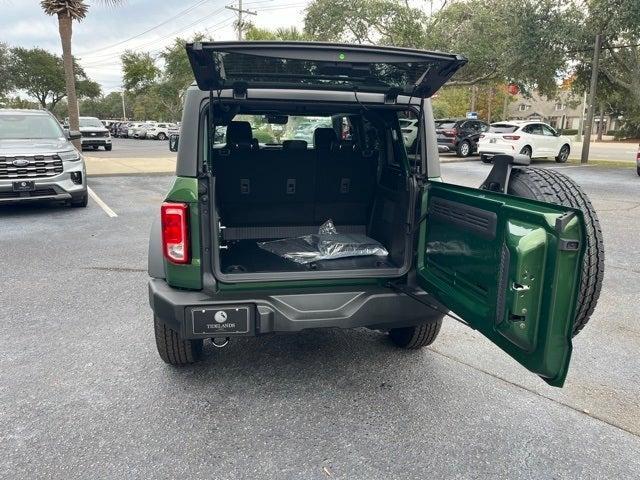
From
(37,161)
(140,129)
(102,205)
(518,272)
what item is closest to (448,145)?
(102,205)

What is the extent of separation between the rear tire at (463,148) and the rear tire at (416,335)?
18161 mm

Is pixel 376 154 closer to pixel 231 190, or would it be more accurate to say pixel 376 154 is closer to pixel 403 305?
pixel 231 190

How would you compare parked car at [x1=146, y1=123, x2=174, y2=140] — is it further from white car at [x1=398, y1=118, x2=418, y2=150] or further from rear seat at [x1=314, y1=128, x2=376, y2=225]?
white car at [x1=398, y1=118, x2=418, y2=150]

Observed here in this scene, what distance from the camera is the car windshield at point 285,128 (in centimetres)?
422

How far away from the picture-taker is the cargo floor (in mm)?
3287

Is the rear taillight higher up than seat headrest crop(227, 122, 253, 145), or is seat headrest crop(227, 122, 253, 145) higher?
seat headrest crop(227, 122, 253, 145)

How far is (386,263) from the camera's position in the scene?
334 centimetres

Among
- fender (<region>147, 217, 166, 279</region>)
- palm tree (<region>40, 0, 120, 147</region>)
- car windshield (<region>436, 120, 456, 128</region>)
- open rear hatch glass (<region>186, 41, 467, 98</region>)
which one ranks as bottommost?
fender (<region>147, 217, 166, 279</region>)

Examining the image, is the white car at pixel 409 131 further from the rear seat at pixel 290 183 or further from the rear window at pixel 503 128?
the rear window at pixel 503 128

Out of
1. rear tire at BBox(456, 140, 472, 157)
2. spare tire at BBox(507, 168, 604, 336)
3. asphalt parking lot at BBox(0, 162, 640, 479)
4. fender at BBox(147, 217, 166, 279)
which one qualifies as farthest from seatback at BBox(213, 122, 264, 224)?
A: rear tire at BBox(456, 140, 472, 157)

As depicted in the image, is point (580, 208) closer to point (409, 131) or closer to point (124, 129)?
point (409, 131)

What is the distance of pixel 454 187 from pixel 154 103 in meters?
62.8

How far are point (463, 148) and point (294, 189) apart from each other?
17804mm

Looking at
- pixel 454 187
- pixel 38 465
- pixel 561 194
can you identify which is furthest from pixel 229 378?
pixel 561 194
